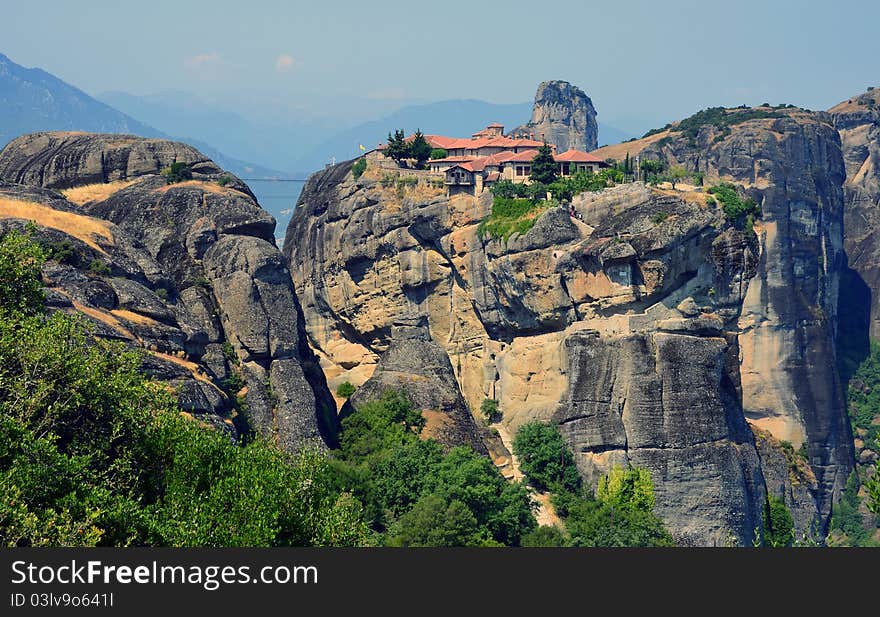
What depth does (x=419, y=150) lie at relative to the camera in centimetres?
10088

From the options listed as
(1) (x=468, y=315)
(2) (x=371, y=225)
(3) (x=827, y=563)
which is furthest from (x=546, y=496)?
(3) (x=827, y=563)

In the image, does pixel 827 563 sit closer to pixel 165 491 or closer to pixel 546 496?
pixel 165 491

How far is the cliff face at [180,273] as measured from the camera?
65.4 m

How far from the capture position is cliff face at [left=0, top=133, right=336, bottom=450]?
65.4 meters

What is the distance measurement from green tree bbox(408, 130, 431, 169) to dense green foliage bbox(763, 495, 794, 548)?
32197 millimetres

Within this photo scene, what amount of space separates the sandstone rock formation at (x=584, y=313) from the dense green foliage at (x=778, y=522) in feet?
3.35

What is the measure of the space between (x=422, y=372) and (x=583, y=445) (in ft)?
32.4

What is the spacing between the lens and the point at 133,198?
274 ft

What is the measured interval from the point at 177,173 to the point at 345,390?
54.0 feet

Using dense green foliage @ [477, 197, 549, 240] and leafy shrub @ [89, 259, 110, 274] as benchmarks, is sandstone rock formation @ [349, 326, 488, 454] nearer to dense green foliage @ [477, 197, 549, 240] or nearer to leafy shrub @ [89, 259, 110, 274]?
dense green foliage @ [477, 197, 549, 240]

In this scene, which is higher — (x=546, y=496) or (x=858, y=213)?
(x=858, y=213)

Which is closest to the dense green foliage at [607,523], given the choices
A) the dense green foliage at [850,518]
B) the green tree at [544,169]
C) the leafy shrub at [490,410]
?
the leafy shrub at [490,410]

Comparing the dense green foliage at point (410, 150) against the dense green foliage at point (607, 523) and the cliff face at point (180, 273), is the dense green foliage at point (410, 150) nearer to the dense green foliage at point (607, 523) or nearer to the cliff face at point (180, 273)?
the cliff face at point (180, 273)

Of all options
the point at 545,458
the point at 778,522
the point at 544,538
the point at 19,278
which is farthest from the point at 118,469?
the point at 778,522
